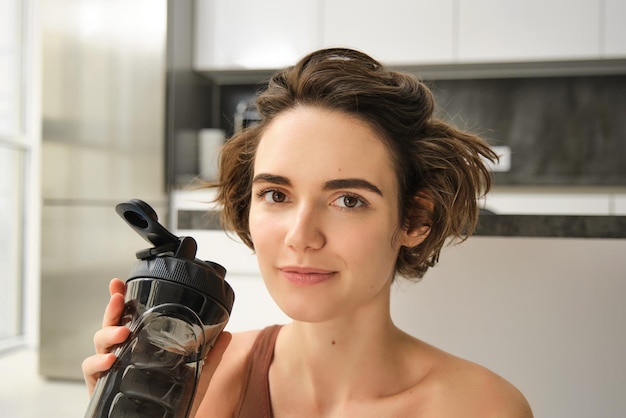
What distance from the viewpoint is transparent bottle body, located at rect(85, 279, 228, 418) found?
24.0 inches

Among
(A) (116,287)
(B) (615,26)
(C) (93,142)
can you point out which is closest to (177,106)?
(C) (93,142)

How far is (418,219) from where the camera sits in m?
0.90

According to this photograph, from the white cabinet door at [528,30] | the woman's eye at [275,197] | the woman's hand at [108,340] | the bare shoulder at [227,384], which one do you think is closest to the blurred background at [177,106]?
the white cabinet door at [528,30]

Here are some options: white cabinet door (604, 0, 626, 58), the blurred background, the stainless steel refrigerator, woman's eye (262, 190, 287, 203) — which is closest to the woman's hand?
woman's eye (262, 190, 287, 203)

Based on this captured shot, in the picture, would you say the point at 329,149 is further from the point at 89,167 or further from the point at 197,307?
the point at 89,167

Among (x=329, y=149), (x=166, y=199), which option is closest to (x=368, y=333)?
(x=329, y=149)

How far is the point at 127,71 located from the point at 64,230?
0.80 metres

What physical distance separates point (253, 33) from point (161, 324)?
265cm

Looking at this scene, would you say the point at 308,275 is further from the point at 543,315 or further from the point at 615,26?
the point at 615,26

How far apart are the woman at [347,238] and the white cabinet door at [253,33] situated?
213 centimetres

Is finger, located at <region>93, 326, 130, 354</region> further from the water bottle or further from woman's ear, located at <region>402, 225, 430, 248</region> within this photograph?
woman's ear, located at <region>402, 225, 430, 248</region>

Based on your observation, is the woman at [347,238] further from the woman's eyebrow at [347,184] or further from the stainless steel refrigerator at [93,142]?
the stainless steel refrigerator at [93,142]

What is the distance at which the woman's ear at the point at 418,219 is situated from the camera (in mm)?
898

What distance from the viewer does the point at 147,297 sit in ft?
2.03
